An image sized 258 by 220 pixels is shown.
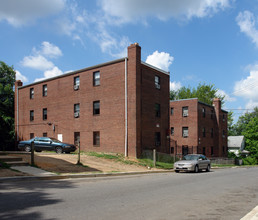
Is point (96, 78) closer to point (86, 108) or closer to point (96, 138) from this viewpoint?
point (86, 108)

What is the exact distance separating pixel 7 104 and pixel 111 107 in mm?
24034

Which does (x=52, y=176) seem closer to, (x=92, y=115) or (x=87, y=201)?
(x=87, y=201)

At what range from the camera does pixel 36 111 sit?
35.1 metres

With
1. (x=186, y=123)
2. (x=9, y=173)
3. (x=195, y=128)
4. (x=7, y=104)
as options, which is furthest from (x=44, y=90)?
(x=9, y=173)

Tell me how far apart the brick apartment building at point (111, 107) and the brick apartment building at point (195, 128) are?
41.8 feet

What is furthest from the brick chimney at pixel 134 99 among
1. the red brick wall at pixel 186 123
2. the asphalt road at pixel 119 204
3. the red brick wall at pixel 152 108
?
the red brick wall at pixel 186 123

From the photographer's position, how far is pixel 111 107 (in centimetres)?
2712

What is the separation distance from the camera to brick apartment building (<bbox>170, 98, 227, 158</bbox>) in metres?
41.9

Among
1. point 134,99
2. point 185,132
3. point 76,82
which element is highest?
point 76,82

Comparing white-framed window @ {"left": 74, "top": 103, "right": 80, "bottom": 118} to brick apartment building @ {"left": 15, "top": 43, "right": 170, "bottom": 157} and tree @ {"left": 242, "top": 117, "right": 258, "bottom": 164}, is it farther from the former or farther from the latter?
tree @ {"left": 242, "top": 117, "right": 258, "bottom": 164}

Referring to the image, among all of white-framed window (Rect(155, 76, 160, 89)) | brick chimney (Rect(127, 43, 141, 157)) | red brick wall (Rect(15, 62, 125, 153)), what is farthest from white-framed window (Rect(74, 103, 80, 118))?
white-framed window (Rect(155, 76, 160, 89))

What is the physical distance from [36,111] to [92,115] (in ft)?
32.6

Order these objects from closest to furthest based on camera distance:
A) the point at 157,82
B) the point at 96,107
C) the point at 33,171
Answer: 1. the point at 33,171
2. the point at 96,107
3. the point at 157,82

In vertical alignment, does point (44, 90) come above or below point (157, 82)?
below
